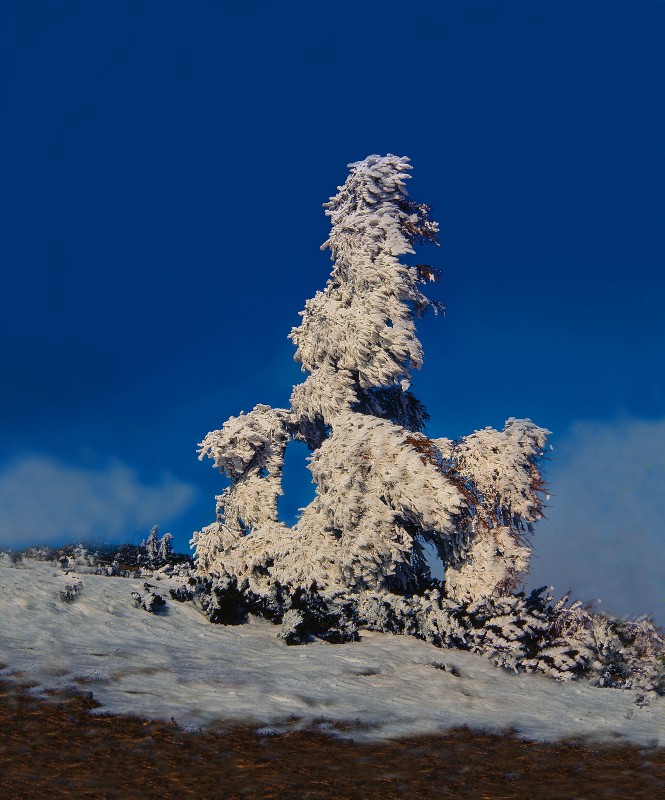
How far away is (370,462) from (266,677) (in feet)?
17.4

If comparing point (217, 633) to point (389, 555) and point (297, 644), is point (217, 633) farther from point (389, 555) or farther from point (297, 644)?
point (389, 555)

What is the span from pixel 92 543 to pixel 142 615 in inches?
564

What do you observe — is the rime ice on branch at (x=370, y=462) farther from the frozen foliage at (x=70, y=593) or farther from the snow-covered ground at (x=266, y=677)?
the frozen foliage at (x=70, y=593)

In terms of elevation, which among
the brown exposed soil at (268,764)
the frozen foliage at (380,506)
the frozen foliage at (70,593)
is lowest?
the brown exposed soil at (268,764)

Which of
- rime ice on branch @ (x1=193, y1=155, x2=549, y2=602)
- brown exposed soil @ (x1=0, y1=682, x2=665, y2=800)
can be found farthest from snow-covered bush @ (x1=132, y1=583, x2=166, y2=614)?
brown exposed soil @ (x1=0, y1=682, x2=665, y2=800)

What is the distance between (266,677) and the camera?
9.62 metres

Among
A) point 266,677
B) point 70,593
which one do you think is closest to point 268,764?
point 266,677

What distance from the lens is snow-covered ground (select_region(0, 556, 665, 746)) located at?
27.2ft

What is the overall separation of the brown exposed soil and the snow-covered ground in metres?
0.47

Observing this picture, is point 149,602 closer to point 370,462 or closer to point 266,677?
point 266,677

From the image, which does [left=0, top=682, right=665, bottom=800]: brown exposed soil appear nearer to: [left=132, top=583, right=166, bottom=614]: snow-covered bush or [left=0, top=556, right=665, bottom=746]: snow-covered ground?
[left=0, top=556, right=665, bottom=746]: snow-covered ground

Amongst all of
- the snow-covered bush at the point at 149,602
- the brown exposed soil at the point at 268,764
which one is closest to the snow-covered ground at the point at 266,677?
the snow-covered bush at the point at 149,602

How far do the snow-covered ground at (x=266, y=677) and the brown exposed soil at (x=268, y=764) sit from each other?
1.54ft

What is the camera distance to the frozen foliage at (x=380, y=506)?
12688mm
